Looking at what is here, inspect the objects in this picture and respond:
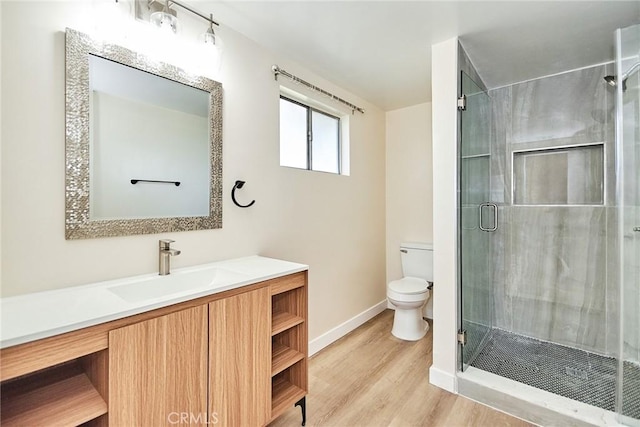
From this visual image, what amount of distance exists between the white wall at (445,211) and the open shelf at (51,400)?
188 centimetres

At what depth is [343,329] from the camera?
275cm

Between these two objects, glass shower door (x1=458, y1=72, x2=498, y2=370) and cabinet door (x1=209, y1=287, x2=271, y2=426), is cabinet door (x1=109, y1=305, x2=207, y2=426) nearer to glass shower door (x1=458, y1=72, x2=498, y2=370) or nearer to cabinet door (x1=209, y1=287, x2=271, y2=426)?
cabinet door (x1=209, y1=287, x2=271, y2=426)

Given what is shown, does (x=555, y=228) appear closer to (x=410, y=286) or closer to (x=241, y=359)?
(x=410, y=286)

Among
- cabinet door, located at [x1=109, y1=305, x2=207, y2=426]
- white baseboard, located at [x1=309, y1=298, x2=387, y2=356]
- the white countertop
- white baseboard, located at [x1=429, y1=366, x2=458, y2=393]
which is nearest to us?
the white countertop

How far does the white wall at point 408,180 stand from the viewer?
3.12 metres

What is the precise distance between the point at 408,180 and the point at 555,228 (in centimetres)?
136

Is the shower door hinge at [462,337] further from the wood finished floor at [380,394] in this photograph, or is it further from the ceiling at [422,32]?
the ceiling at [422,32]

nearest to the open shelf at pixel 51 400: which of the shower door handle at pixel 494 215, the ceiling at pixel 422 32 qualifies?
the ceiling at pixel 422 32

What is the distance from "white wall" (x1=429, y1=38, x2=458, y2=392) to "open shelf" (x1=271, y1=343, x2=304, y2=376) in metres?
1.03

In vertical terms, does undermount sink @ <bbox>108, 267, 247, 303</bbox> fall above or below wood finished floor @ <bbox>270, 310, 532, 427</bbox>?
above

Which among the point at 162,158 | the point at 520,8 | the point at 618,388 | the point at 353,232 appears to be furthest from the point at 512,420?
the point at 162,158

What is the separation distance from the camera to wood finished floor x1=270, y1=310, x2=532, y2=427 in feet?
5.57

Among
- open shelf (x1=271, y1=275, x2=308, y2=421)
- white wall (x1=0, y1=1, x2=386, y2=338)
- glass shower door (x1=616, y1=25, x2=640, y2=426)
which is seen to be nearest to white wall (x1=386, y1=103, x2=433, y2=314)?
white wall (x1=0, y1=1, x2=386, y2=338)

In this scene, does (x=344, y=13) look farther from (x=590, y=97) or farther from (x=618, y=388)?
(x=618, y=388)
